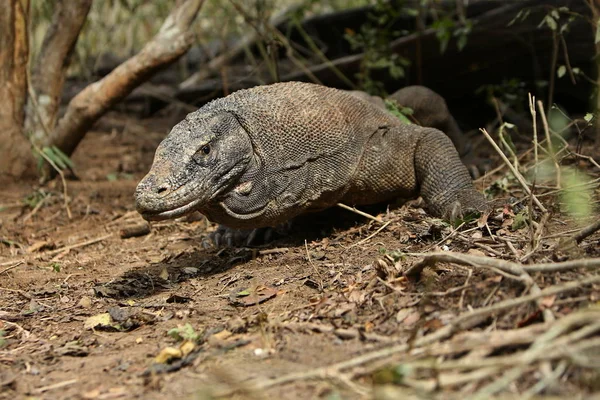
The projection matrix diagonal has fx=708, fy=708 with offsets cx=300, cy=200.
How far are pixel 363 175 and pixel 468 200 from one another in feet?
2.16

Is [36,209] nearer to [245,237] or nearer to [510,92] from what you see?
[245,237]

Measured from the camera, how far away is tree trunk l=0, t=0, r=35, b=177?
21.3 feet

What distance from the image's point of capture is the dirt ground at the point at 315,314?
7.57 feet

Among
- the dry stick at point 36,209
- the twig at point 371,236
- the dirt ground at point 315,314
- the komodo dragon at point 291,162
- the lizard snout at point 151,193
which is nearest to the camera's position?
the dirt ground at point 315,314

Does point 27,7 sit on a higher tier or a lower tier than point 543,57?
higher

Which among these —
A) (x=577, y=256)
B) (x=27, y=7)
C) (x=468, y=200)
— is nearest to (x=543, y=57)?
(x=468, y=200)

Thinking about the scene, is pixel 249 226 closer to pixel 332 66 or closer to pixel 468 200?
pixel 468 200

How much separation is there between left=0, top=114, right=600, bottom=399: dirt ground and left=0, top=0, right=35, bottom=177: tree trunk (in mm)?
1491

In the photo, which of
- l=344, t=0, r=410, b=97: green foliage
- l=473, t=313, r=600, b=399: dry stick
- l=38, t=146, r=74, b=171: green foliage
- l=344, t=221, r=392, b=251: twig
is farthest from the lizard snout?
l=344, t=0, r=410, b=97: green foliage

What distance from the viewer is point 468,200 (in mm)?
4316

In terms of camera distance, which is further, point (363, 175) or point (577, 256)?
point (363, 175)

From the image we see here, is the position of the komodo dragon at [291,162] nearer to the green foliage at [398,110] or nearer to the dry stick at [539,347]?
the green foliage at [398,110]

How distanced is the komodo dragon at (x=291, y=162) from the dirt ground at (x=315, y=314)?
10.2 inches

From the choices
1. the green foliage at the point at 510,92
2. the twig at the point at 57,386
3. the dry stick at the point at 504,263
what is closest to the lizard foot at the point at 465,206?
the dry stick at the point at 504,263
